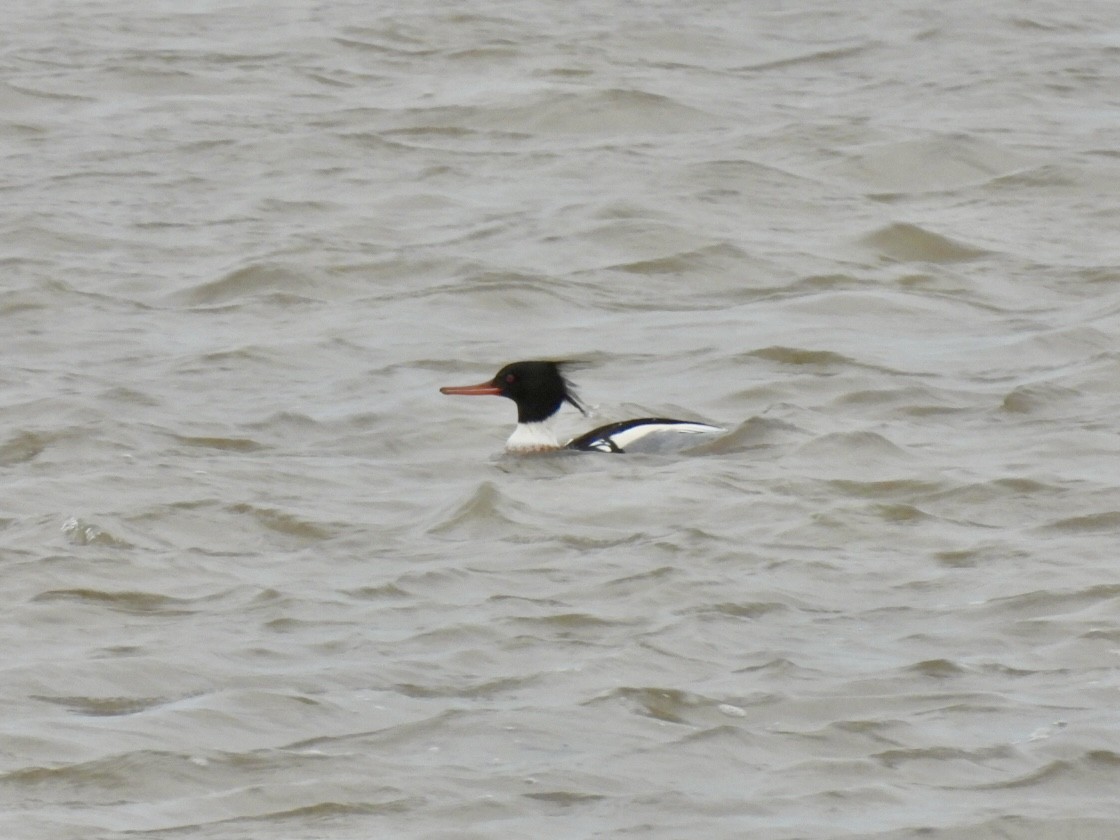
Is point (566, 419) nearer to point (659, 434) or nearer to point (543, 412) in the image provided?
point (543, 412)

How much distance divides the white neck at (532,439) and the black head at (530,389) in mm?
59

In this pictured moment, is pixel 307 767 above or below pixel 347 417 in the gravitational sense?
above

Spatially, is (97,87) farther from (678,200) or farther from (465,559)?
(465,559)

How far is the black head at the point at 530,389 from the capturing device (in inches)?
412

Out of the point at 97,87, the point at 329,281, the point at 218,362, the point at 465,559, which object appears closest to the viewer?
the point at 465,559

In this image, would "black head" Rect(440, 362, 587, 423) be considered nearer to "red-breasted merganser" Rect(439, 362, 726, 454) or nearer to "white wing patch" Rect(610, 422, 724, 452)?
"red-breasted merganser" Rect(439, 362, 726, 454)

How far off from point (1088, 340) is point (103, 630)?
5679 mm

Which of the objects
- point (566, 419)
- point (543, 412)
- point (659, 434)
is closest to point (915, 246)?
point (566, 419)

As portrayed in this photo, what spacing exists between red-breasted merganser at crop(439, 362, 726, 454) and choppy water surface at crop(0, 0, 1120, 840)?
0.20 meters

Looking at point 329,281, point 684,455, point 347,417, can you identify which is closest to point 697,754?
point 684,455

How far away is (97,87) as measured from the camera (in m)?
16.4

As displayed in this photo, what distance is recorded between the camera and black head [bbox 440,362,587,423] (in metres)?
10.5

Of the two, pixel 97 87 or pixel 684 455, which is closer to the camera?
pixel 684 455

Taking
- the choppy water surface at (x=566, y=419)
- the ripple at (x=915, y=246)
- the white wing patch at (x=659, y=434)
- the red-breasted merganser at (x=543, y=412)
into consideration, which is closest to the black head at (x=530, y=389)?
the red-breasted merganser at (x=543, y=412)
